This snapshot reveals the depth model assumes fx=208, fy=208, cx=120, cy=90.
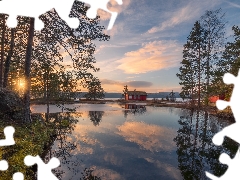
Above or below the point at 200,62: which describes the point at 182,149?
below

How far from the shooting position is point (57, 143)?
12.1 m

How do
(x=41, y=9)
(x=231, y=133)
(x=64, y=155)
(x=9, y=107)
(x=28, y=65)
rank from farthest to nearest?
(x=9, y=107) → (x=28, y=65) → (x=64, y=155) → (x=41, y=9) → (x=231, y=133)

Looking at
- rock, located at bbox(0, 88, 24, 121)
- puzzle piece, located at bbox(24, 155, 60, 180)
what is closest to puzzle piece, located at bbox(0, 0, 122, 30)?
puzzle piece, located at bbox(24, 155, 60, 180)

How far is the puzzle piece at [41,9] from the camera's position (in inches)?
152

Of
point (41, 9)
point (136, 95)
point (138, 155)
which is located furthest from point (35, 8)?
point (136, 95)

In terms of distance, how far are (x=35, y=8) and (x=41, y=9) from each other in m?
0.25

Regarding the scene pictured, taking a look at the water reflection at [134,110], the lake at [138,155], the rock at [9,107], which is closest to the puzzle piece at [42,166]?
the lake at [138,155]

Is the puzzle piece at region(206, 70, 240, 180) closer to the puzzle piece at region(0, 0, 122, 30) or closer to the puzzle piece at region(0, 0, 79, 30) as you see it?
the puzzle piece at region(0, 0, 122, 30)

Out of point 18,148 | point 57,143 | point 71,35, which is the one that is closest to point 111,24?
point 18,148

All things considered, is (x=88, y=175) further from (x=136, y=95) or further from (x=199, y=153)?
(x=136, y=95)

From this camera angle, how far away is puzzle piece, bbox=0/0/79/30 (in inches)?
166

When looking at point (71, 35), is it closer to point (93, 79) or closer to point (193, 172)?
point (93, 79)

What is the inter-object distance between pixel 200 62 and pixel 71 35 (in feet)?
95.7

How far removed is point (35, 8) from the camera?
4867 millimetres
